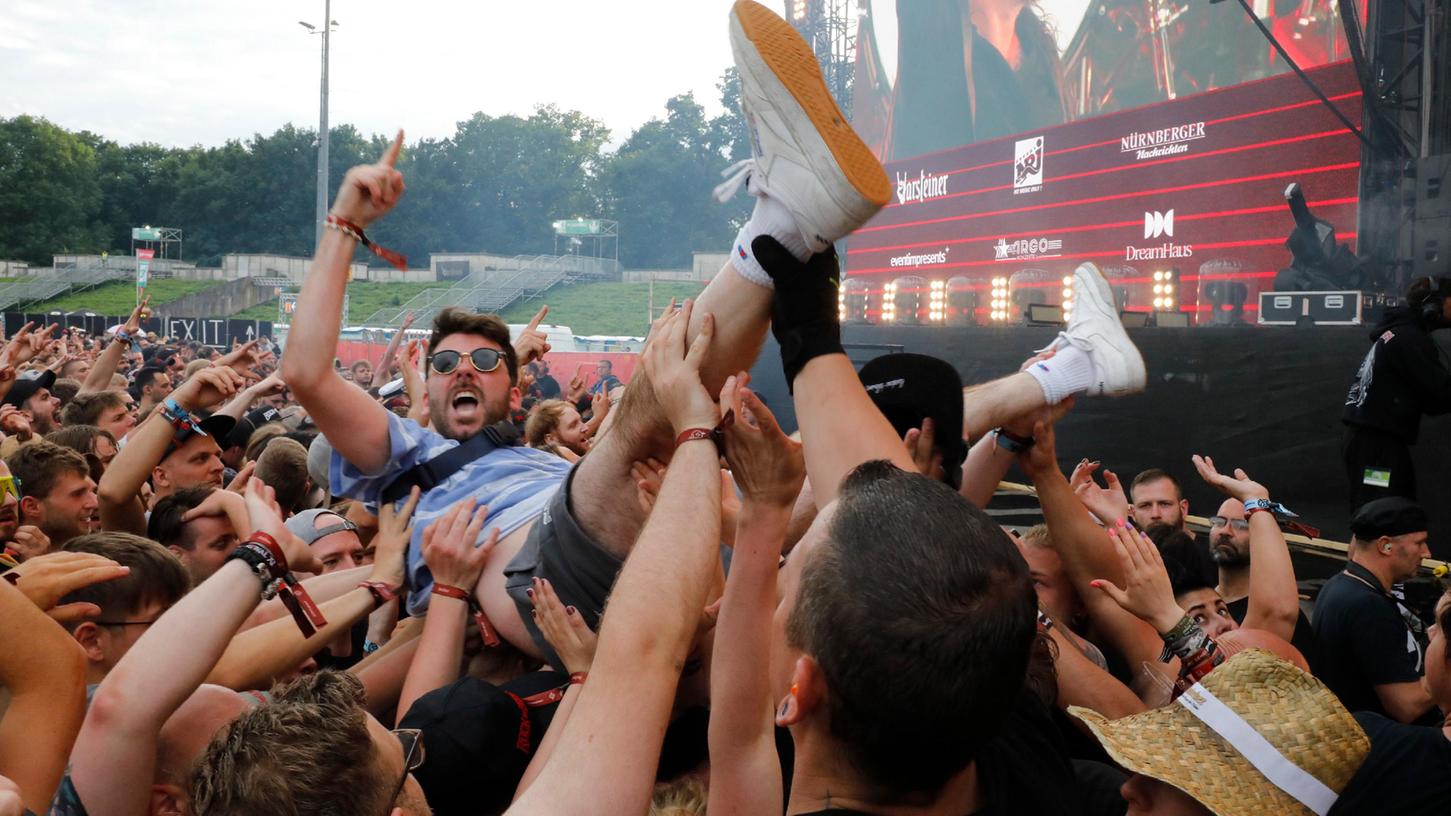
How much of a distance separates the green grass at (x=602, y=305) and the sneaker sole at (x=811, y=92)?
39020mm

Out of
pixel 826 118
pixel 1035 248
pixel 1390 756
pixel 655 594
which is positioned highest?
pixel 1035 248

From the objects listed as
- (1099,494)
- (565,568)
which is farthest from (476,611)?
(1099,494)

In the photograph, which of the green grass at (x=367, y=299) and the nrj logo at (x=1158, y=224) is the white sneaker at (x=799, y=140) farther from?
the green grass at (x=367, y=299)

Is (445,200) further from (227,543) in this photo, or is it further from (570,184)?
(227,543)

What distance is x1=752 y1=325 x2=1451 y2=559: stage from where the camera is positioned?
24.6ft

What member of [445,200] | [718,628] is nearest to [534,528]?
[718,628]

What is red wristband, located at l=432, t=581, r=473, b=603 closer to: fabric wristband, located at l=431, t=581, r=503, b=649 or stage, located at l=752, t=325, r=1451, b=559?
fabric wristband, located at l=431, t=581, r=503, b=649

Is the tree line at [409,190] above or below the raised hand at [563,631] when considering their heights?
above

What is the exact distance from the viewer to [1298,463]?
7.77 meters

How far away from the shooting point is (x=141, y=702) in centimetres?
201

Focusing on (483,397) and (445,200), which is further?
(445,200)

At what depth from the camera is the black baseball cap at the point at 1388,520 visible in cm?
409

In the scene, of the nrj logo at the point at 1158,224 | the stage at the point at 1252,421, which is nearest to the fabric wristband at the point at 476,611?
the stage at the point at 1252,421

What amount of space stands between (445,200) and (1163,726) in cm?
6116
